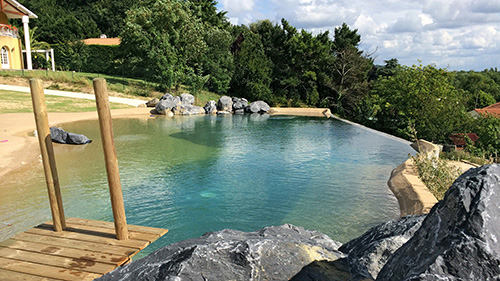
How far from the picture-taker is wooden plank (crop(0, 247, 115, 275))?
13.3 ft

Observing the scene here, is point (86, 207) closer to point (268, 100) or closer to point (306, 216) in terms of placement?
point (306, 216)

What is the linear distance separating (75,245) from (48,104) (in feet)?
70.8

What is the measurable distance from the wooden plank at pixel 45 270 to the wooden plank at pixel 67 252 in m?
0.27

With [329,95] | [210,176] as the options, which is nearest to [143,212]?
[210,176]

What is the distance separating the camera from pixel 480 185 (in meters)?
2.27

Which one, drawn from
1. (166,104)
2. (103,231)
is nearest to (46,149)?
(103,231)

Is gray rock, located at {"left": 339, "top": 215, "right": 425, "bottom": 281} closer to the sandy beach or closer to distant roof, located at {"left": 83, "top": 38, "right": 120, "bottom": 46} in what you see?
the sandy beach

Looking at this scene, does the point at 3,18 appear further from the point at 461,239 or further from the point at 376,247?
the point at 461,239

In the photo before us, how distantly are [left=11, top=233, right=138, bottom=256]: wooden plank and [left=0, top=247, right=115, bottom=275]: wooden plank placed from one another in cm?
27

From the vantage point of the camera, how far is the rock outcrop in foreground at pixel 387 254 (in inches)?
82.0

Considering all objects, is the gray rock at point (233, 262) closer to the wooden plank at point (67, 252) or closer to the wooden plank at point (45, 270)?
the wooden plank at point (45, 270)

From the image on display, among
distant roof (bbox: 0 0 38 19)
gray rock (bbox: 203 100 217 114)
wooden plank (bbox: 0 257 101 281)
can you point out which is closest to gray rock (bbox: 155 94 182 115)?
gray rock (bbox: 203 100 217 114)

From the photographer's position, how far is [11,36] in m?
31.7

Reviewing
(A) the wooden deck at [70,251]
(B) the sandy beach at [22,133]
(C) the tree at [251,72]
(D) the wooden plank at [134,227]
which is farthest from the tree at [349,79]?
(A) the wooden deck at [70,251]
